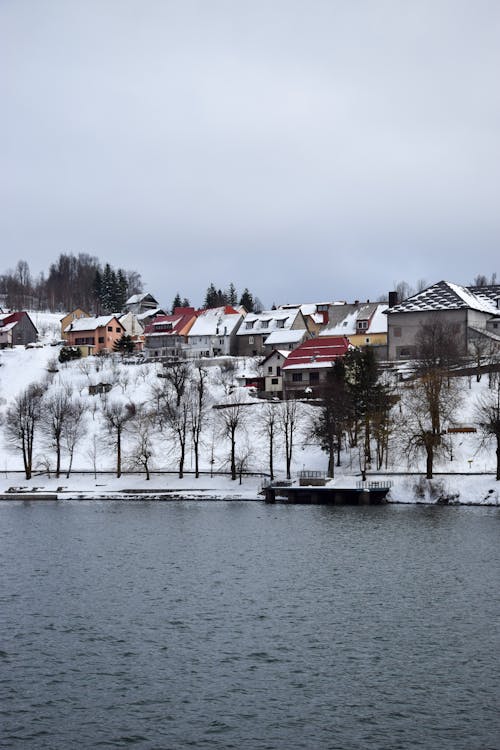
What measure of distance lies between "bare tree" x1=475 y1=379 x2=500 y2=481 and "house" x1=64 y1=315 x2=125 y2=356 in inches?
2846

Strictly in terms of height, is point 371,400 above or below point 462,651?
above

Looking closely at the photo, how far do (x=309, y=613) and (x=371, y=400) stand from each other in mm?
48430

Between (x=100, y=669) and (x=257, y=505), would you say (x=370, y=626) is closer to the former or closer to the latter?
(x=100, y=669)

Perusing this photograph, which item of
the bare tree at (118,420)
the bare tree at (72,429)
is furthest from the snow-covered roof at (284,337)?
the bare tree at (72,429)

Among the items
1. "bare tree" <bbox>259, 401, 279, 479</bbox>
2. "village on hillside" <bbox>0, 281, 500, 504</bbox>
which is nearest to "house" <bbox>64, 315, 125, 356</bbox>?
"village on hillside" <bbox>0, 281, 500, 504</bbox>

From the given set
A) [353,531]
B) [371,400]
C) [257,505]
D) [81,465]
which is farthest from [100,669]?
[81,465]

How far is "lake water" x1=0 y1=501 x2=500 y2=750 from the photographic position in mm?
25172

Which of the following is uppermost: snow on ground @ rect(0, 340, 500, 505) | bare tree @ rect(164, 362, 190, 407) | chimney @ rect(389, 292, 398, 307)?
chimney @ rect(389, 292, 398, 307)

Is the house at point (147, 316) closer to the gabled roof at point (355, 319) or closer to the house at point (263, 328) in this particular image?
the house at point (263, 328)

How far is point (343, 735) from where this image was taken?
2453 centimetres

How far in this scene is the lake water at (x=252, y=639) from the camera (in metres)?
25.2

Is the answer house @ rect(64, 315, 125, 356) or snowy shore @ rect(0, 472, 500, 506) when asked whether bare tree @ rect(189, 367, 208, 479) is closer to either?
snowy shore @ rect(0, 472, 500, 506)

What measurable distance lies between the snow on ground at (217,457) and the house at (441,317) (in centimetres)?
1695

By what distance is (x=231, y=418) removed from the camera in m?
90.5
